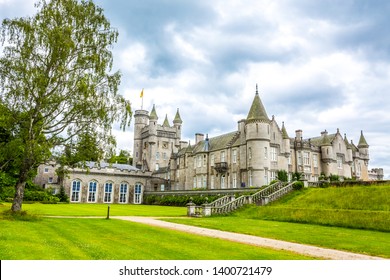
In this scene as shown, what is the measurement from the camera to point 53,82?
63.0 ft

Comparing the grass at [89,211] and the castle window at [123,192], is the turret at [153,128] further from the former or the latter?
the grass at [89,211]

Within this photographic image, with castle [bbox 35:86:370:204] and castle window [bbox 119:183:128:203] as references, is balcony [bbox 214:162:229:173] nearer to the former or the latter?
castle [bbox 35:86:370:204]

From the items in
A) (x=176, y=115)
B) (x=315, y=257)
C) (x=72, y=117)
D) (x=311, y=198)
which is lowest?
(x=315, y=257)

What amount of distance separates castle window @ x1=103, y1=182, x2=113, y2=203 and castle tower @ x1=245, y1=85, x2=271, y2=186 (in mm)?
26931

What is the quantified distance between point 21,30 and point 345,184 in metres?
28.1

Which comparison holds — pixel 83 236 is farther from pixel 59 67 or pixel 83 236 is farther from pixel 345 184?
pixel 345 184

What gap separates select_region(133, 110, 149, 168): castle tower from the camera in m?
79.4

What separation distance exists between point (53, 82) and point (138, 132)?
61826 mm

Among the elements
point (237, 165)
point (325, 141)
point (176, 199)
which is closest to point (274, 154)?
point (237, 165)

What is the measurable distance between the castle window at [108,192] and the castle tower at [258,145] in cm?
2693

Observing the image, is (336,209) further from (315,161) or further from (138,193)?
(138,193)

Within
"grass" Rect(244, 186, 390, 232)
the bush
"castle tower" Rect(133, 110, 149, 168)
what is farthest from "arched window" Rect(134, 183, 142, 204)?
"grass" Rect(244, 186, 390, 232)

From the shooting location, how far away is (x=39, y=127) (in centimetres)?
1862

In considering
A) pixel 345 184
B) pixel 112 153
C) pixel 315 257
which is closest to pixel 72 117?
pixel 112 153
